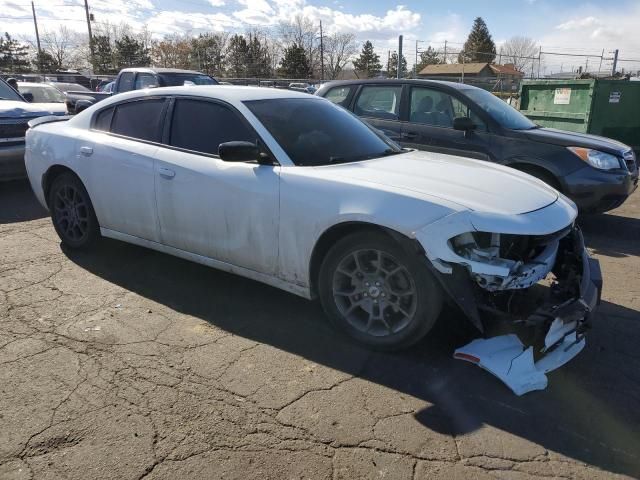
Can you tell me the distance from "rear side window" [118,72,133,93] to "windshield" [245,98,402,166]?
824cm

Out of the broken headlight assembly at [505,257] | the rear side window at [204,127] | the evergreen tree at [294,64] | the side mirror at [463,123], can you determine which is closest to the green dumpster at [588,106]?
the side mirror at [463,123]

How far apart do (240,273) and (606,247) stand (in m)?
4.29

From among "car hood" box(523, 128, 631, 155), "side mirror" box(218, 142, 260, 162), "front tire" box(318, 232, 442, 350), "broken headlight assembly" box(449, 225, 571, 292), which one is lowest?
"front tire" box(318, 232, 442, 350)

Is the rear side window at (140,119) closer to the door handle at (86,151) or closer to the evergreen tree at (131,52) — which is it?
the door handle at (86,151)

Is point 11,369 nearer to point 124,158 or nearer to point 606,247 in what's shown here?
point 124,158

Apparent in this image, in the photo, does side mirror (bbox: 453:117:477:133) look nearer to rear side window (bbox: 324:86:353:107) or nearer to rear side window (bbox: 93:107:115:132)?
rear side window (bbox: 324:86:353:107)

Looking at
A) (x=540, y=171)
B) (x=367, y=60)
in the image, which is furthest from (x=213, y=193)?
(x=367, y=60)

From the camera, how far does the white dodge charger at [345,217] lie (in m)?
2.99

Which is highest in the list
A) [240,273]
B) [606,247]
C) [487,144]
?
[487,144]

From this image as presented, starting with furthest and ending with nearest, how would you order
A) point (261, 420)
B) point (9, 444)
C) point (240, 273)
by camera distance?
point (240, 273) → point (261, 420) → point (9, 444)

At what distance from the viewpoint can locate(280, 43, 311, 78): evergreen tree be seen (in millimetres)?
58812

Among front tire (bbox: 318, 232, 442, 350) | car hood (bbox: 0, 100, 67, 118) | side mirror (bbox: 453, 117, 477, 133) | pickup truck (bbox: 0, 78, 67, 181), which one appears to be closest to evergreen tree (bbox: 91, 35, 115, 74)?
car hood (bbox: 0, 100, 67, 118)

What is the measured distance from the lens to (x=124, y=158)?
4.41m

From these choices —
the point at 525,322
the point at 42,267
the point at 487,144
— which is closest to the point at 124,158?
the point at 42,267
